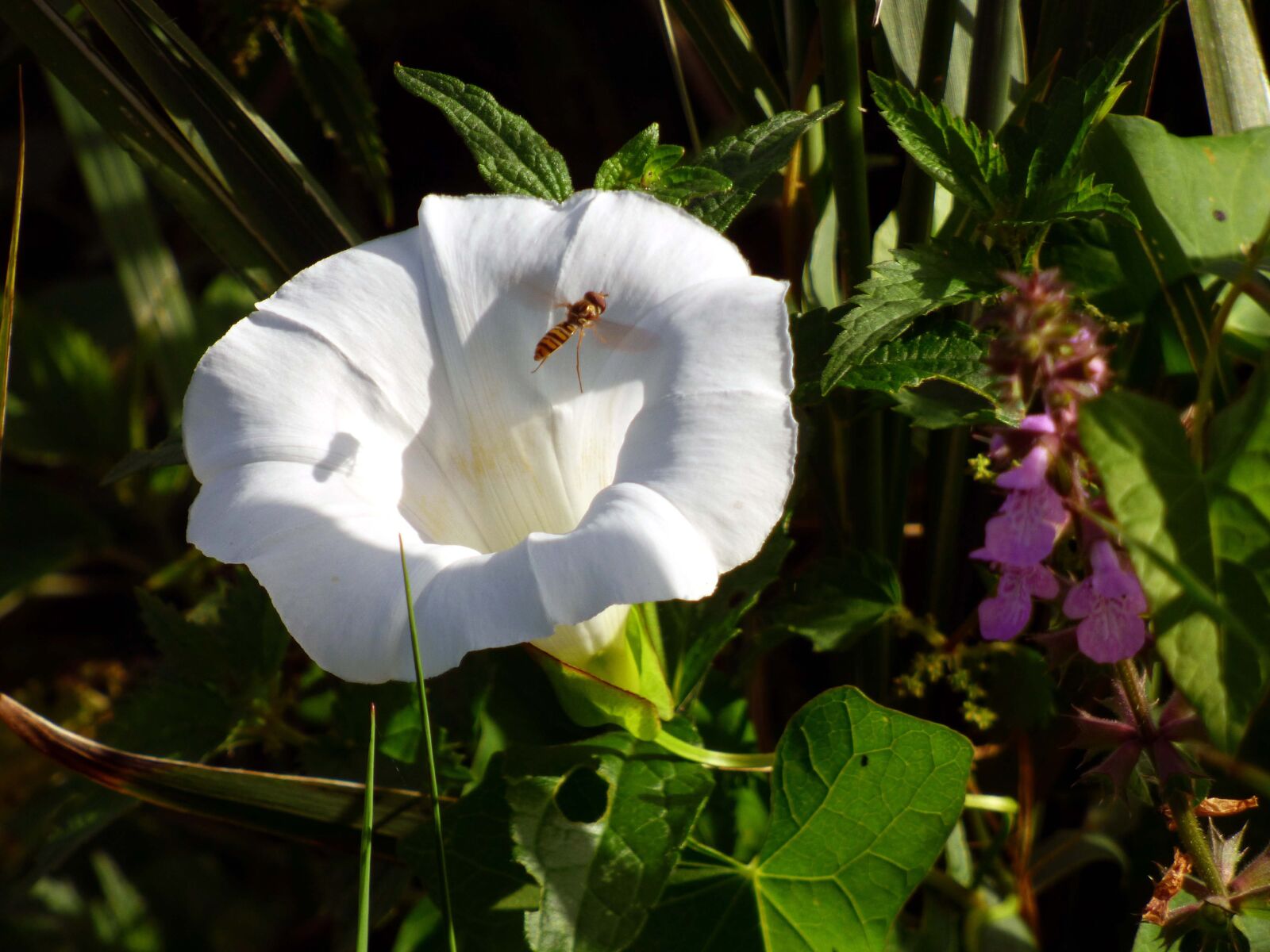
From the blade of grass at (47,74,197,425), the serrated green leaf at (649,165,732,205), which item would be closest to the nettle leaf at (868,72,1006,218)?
the serrated green leaf at (649,165,732,205)

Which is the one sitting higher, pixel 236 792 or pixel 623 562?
pixel 623 562

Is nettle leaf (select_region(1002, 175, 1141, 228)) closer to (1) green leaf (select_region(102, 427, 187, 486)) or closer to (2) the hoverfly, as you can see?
(2) the hoverfly

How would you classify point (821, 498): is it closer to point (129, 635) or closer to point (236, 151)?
point (236, 151)

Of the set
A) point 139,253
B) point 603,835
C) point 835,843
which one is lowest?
point 835,843

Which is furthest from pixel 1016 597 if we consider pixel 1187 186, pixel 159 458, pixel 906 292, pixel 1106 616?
pixel 159 458

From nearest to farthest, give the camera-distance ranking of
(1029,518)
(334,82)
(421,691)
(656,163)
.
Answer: (1029,518)
(421,691)
(656,163)
(334,82)

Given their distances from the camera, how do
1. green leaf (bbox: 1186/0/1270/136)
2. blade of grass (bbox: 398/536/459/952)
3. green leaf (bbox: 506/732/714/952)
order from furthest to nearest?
green leaf (bbox: 1186/0/1270/136), green leaf (bbox: 506/732/714/952), blade of grass (bbox: 398/536/459/952)

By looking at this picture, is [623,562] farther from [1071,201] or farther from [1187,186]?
[1187,186]
